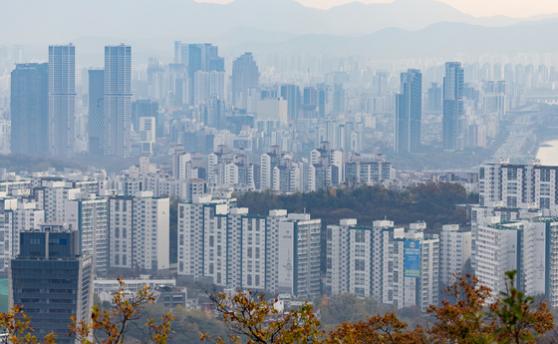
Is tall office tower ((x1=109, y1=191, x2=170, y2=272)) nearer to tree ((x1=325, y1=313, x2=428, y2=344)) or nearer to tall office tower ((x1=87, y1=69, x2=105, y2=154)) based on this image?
tree ((x1=325, y1=313, x2=428, y2=344))

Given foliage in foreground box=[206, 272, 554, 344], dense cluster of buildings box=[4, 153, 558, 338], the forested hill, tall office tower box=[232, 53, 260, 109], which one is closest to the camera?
foliage in foreground box=[206, 272, 554, 344]

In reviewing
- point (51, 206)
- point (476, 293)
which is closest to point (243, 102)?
point (51, 206)

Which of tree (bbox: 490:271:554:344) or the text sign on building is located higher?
tree (bbox: 490:271:554:344)

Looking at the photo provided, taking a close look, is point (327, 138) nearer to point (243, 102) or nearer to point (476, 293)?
point (243, 102)

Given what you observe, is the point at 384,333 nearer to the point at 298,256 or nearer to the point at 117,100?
the point at 298,256

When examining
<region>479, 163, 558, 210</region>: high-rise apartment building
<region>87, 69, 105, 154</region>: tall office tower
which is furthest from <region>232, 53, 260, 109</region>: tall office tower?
<region>479, 163, 558, 210</region>: high-rise apartment building

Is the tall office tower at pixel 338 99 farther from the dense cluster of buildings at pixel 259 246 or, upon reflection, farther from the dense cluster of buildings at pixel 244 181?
the dense cluster of buildings at pixel 259 246
